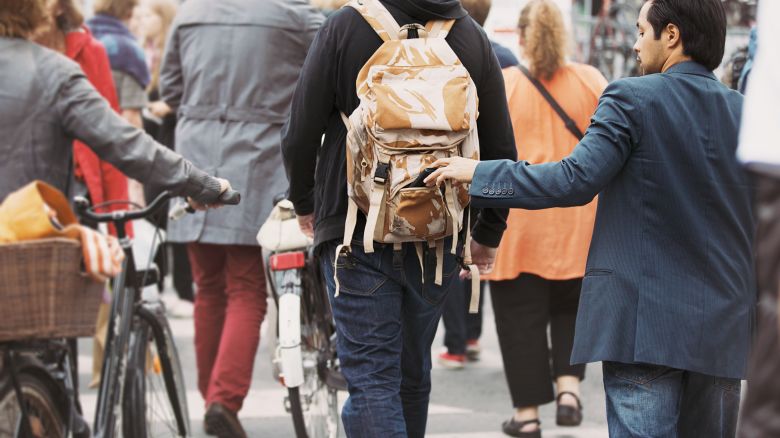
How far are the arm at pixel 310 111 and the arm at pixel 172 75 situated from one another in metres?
2.11

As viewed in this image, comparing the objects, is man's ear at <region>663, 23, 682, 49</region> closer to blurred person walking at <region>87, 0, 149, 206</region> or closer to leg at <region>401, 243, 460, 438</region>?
leg at <region>401, 243, 460, 438</region>

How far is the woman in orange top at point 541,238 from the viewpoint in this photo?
638 centimetres

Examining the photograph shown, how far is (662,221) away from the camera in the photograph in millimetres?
3762

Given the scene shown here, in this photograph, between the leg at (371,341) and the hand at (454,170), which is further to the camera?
the leg at (371,341)

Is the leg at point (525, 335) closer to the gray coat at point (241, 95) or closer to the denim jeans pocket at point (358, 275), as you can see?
the gray coat at point (241, 95)

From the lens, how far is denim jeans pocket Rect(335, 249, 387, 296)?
13.8 ft

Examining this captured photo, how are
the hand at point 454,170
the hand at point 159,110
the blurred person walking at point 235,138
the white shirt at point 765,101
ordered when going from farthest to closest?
the hand at point 159,110 < the blurred person walking at point 235,138 < the hand at point 454,170 < the white shirt at point 765,101

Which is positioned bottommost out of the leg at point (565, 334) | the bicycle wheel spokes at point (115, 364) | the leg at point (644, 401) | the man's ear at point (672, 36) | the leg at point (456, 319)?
the leg at point (456, 319)

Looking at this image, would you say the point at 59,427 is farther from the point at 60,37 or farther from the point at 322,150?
the point at 60,37

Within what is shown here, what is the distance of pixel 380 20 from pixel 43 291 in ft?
4.25

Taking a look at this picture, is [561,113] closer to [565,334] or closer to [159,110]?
[565,334]

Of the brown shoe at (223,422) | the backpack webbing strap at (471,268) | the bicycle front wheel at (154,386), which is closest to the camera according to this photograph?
the backpack webbing strap at (471,268)

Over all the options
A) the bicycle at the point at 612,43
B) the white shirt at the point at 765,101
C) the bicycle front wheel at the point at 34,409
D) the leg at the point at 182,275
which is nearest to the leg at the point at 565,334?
the bicycle front wheel at the point at 34,409

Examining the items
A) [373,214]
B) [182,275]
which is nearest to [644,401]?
[373,214]
